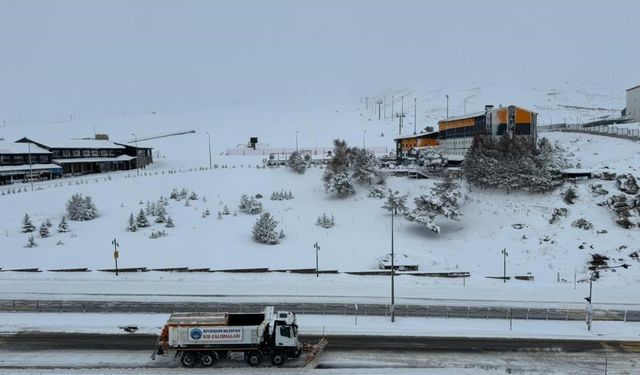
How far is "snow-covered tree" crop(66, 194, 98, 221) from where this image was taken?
51344mm

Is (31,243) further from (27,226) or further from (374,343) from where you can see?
(374,343)

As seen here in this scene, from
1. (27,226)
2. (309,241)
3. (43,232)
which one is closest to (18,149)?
(27,226)

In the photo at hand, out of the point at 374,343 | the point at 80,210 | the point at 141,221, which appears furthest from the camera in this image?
the point at 80,210

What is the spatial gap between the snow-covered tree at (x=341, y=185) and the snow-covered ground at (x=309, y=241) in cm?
96

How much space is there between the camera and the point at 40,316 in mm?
30094

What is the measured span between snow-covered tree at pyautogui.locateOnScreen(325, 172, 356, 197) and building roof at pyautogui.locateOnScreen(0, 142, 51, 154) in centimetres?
4459

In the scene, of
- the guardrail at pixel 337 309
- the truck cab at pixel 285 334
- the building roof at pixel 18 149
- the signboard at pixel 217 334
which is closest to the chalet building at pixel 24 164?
the building roof at pixel 18 149

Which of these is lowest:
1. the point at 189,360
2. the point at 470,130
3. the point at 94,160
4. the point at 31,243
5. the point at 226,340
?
the point at 189,360

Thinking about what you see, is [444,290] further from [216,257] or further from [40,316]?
[40,316]

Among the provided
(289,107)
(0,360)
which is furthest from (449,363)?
(289,107)

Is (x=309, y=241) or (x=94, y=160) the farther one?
(x=94, y=160)

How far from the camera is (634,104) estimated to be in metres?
86.8

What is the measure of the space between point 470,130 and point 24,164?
62659 millimetres

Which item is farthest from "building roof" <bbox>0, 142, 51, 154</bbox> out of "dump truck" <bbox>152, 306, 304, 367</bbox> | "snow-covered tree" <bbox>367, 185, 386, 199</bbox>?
"dump truck" <bbox>152, 306, 304, 367</bbox>
